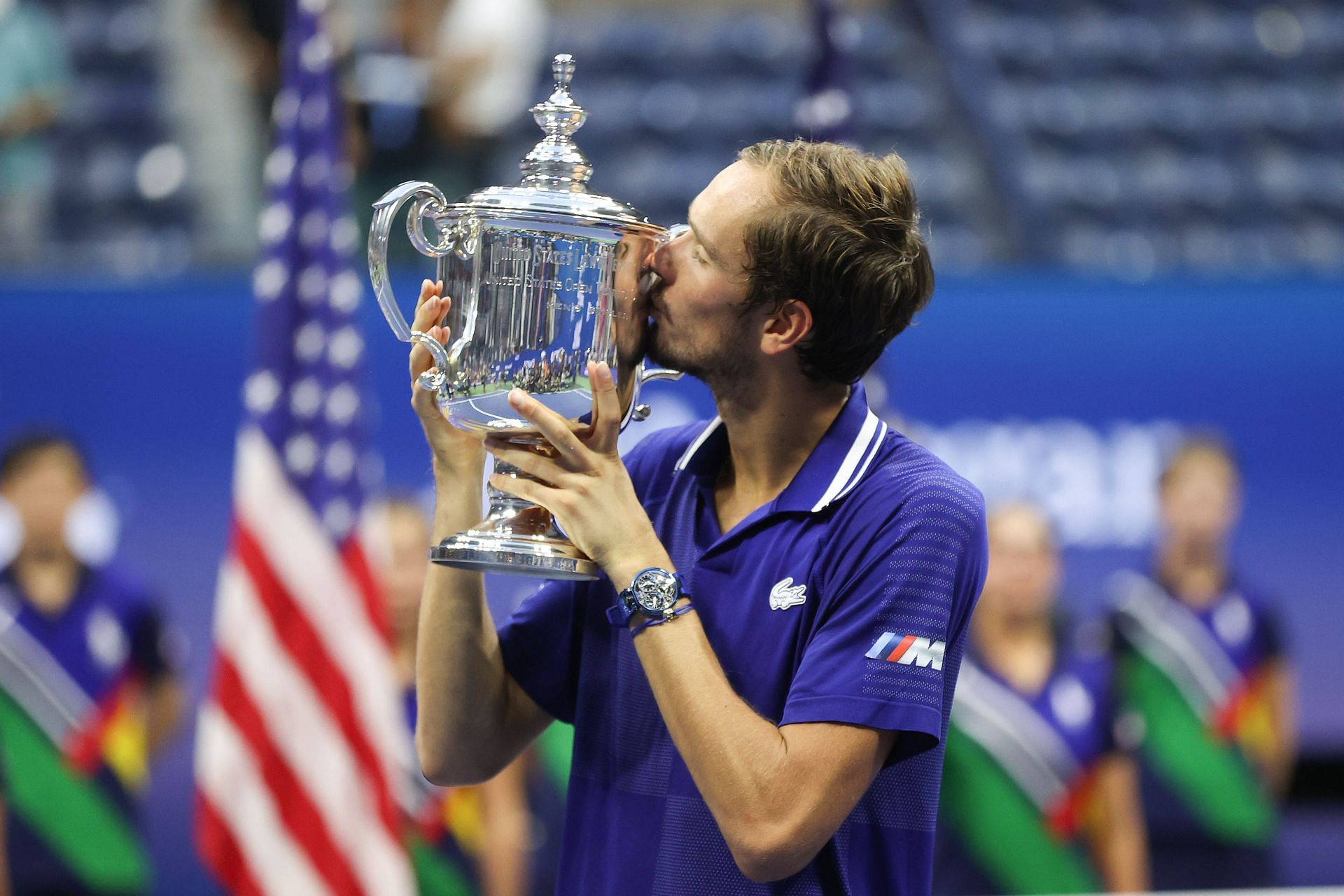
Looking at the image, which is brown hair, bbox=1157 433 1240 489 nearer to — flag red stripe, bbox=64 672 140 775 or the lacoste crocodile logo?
flag red stripe, bbox=64 672 140 775

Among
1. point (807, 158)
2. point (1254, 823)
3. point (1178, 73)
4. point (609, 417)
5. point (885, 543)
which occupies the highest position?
point (1178, 73)

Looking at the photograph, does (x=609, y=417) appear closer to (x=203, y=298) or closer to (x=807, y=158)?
(x=807, y=158)

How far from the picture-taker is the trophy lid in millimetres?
1643

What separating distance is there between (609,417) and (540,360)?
12 centimetres

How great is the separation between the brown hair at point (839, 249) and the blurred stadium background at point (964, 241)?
2.10 metres

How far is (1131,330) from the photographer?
4.79m

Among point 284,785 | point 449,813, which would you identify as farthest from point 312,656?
point 449,813

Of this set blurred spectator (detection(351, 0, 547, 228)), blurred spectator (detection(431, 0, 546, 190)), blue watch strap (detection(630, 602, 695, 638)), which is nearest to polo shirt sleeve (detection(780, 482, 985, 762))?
blue watch strap (detection(630, 602, 695, 638))

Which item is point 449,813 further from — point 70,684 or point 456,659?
point 456,659

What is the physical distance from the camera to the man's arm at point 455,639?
174cm

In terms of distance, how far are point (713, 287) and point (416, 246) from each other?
0.33 m

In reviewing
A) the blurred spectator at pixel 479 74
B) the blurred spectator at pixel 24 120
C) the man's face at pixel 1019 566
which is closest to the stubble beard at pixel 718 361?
the man's face at pixel 1019 566

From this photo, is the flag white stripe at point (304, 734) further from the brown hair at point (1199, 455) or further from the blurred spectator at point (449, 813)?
the brown hair at point (1199, 455)

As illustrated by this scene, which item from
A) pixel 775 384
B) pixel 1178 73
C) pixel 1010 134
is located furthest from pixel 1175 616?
pixel 775 384
